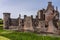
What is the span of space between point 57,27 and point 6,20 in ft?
74.0

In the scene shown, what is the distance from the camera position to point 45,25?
5488cm

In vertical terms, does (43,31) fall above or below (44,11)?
below

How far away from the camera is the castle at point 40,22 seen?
2040 inches

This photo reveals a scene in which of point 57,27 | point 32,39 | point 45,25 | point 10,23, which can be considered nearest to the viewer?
point 32,39

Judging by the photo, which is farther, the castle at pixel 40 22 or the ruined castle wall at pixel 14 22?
the ruined castle wall at pixel 14 22

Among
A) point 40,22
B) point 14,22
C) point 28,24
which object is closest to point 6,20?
point 14,22

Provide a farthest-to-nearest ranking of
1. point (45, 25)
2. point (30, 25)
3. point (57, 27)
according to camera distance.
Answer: point (30, 25), point (45, 25), point (57, 27)

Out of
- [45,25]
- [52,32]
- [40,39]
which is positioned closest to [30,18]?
[45,25]

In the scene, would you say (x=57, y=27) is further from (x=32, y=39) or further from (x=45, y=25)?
(x=32, y=39)

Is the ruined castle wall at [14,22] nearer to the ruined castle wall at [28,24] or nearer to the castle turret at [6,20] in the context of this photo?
the castle turret at [6,20]

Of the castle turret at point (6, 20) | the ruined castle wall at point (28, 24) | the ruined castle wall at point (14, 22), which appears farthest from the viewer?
the ruined castle wall at point (14, 22)

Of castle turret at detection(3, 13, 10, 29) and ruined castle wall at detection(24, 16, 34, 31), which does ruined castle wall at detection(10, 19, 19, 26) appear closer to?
castle turret at detection(3, 13, 10, 29)

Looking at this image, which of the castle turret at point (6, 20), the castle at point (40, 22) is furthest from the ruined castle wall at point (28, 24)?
the castle turret at point (6, 20)

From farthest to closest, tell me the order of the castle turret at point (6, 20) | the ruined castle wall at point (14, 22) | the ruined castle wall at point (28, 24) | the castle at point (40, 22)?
the ruined castle wall at point (14, 22), the castle turret at point (6, 20), the ruined castle wall at point (28, 24), the castle at point (40, 22)
